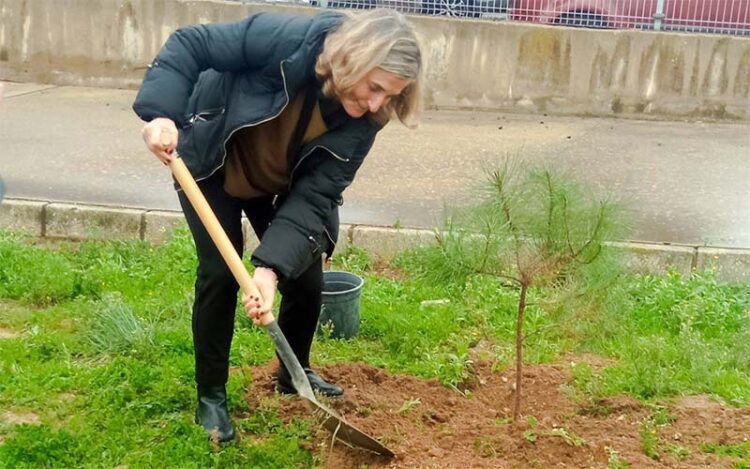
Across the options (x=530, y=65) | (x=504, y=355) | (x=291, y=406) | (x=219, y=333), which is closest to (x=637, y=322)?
(x=504, y=355)

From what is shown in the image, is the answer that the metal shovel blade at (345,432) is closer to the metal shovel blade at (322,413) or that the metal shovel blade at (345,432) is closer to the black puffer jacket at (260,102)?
the metal shovel blade at (322,413)

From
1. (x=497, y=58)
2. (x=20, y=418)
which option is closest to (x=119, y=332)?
(x=20, y=418)

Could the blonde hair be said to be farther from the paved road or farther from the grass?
the paved road

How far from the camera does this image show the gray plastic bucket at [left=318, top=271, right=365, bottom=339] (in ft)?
14.0

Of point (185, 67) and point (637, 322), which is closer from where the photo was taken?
point (185, 67)

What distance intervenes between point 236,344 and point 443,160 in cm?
356

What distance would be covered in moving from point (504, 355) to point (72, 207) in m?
2.98

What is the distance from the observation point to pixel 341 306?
4.28 m

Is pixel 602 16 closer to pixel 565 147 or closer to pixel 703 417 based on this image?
pixel 565 147

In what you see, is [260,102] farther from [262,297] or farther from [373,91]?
[262,297]

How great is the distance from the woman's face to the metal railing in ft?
21.4

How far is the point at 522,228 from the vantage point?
3.32 metres

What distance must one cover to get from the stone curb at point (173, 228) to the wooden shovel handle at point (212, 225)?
246cm

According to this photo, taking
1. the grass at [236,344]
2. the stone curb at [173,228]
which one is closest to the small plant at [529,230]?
the grass at [236,344]
